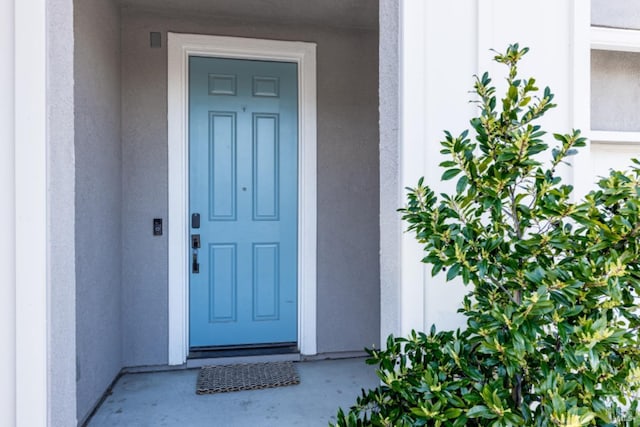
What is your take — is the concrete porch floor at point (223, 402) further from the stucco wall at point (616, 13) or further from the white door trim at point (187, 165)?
the stucco wall at point (616, 13)

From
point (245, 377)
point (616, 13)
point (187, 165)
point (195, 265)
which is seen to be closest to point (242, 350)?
point (245, 377)

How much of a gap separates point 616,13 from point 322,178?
6.78ft

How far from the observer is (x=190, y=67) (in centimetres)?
300

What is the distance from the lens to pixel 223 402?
8.12 feet

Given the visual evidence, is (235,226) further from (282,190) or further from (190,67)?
(190,67)

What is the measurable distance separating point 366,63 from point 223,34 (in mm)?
1157

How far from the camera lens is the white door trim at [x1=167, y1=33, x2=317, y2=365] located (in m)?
2.95

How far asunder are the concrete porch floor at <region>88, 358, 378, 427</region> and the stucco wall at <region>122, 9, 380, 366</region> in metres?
0.27

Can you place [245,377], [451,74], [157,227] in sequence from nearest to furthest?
1. [451,74]
2. [245,377]
3. [157,227]

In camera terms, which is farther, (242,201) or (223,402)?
(242,201)

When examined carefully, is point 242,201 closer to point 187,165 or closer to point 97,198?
point 187,165
